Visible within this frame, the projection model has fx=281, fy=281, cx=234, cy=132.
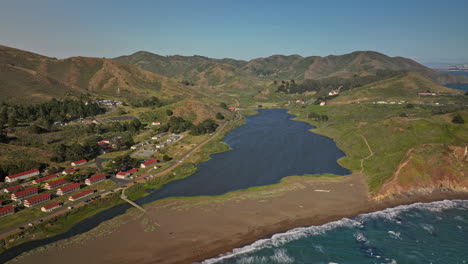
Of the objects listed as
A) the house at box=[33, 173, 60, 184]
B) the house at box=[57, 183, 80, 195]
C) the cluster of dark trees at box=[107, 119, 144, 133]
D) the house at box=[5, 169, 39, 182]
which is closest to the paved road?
the house at box=[57, 183, 80, 195]

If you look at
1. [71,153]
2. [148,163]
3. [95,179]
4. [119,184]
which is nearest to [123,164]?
[148,163]

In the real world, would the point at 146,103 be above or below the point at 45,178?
above

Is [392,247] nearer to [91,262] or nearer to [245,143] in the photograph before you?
[91,262]

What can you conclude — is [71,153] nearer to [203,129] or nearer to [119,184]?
[119,184]

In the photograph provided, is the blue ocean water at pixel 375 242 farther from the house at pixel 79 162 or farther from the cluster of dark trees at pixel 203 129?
the cluster of dark trees at pixel 203 129

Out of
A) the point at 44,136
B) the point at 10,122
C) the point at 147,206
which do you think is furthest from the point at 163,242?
the point at 10,122

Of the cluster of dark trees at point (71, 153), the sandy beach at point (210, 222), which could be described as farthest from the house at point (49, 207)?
the cluster of dark trees at point (71, 153)

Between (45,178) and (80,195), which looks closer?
(80,195)
